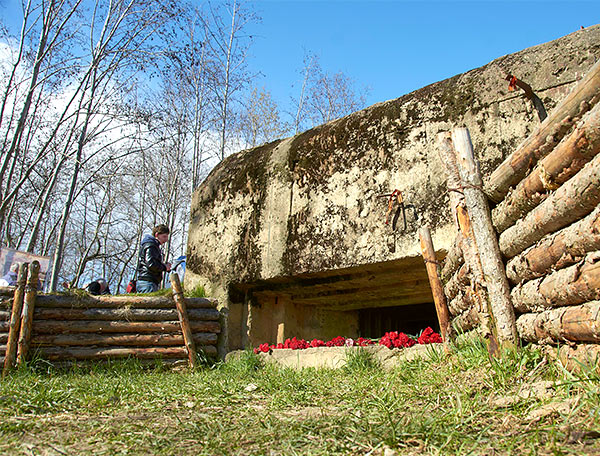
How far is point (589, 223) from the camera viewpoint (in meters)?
2.09

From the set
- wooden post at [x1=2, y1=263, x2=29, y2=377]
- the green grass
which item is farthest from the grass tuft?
wooden post at [x1=2, y1=263, x2=29, y2=377]

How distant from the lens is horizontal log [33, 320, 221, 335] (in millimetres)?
5561

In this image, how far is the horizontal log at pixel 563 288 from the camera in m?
2.08

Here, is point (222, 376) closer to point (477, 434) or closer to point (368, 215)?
point (368, 215)

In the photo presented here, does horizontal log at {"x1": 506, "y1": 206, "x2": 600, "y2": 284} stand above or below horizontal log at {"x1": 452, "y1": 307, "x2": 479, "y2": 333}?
above

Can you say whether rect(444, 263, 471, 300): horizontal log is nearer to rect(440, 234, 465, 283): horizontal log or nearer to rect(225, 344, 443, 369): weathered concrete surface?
rect(440, 234, 465, 283): horizontal log

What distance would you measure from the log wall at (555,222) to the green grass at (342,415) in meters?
0.26

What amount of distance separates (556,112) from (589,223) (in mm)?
704

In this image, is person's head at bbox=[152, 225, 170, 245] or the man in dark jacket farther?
person's head at bbox=[152, 225, 170, 245]

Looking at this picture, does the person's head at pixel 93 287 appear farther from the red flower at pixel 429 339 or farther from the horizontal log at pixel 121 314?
the red flower at pixel 429 339

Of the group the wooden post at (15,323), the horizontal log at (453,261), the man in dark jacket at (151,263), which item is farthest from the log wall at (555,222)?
the wooden post at (15,323)

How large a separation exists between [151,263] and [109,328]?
1186 millimetres

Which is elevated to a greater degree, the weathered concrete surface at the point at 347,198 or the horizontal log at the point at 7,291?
the weathered concrete surface at the point at 347,198

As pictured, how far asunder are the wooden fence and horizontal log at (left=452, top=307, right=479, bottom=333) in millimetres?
3277
